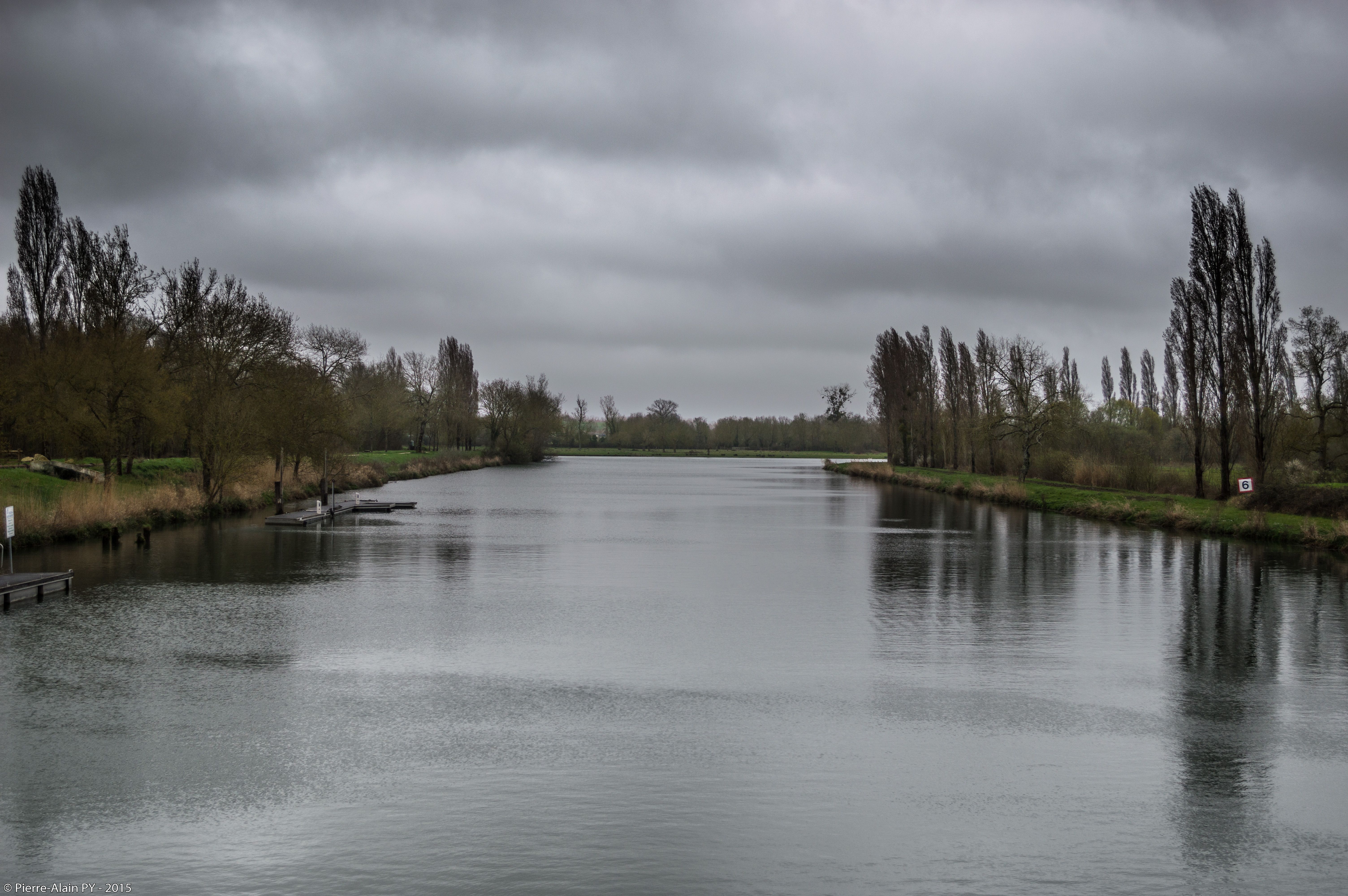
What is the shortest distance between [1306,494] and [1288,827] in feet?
81.6

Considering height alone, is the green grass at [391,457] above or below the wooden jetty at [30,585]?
above

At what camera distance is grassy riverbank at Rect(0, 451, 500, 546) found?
22609 millimetres

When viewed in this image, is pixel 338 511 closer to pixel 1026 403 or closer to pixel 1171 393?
pixel 1026 403

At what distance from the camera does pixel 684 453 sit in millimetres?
130875

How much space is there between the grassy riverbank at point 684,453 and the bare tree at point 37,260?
87040 millimetres

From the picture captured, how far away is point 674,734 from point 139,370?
26.3 m

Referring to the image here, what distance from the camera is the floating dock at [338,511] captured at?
29.7 m

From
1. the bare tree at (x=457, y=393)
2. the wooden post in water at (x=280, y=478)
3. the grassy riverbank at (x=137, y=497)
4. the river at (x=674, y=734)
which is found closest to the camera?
the river at (x=674, y=734)

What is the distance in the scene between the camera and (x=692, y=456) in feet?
424

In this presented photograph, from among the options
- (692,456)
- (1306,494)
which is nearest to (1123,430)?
(1306,494)

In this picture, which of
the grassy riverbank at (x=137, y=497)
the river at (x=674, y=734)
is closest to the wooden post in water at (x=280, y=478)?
the grassy riverbank at (x=137, y=497)

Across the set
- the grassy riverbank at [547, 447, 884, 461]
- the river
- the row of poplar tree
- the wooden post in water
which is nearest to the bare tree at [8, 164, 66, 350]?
the row of poplar tree

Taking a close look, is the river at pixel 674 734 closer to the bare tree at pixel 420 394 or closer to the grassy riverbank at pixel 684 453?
the bare tree at pixel 420 394

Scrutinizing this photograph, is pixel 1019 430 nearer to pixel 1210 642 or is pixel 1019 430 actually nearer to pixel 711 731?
pixel 1210 642
